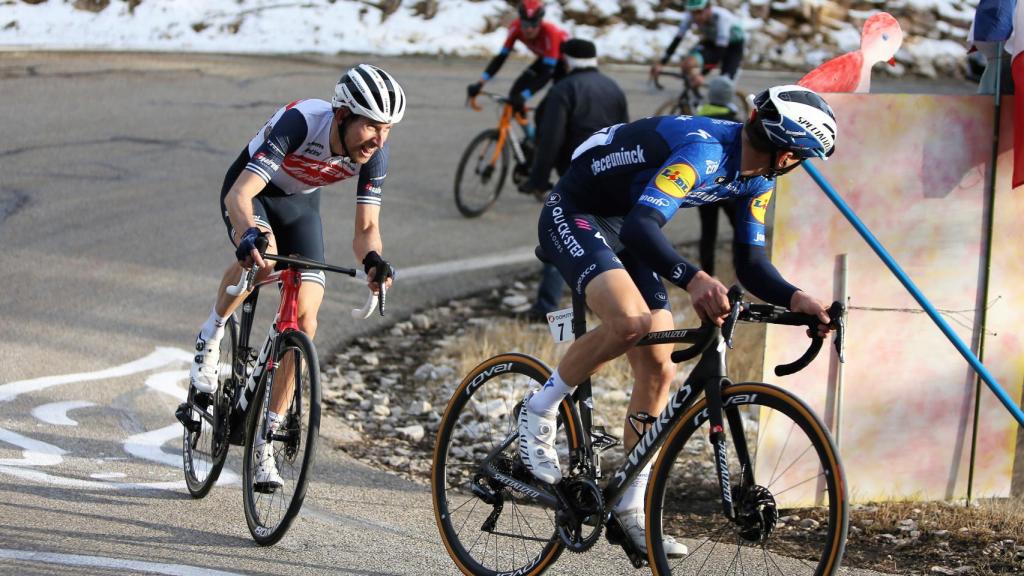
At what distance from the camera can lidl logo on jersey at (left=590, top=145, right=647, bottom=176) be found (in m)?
4.73

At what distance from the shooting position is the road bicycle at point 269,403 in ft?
16.5

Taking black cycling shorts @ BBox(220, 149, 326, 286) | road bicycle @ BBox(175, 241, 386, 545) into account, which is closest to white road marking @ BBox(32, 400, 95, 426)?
road bicycle @ BBox(175, 241, 386, 545)

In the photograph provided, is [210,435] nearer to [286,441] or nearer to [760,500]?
[286,441]

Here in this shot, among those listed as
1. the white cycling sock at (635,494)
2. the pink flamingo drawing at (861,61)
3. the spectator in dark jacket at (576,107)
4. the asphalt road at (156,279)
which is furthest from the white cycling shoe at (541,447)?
the spectator in dark jacket at (576,107)

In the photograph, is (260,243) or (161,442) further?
(161,442)

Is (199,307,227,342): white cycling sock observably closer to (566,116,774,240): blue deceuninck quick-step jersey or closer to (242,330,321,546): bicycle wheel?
(242,330,321,546): bicycle wheel

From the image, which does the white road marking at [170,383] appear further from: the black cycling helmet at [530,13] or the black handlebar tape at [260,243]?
the black cycling helmet at [530,13]

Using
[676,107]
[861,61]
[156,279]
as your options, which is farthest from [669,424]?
[676,107]

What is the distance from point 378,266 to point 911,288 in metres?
2.50

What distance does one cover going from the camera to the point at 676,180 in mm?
4461

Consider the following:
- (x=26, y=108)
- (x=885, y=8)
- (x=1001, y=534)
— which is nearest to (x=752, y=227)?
(x=1001, y=534)

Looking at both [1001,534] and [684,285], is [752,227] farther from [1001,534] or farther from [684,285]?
[1001,534]

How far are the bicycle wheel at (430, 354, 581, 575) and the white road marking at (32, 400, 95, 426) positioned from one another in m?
2.48

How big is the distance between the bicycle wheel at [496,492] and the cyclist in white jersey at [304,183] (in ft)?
1.98
